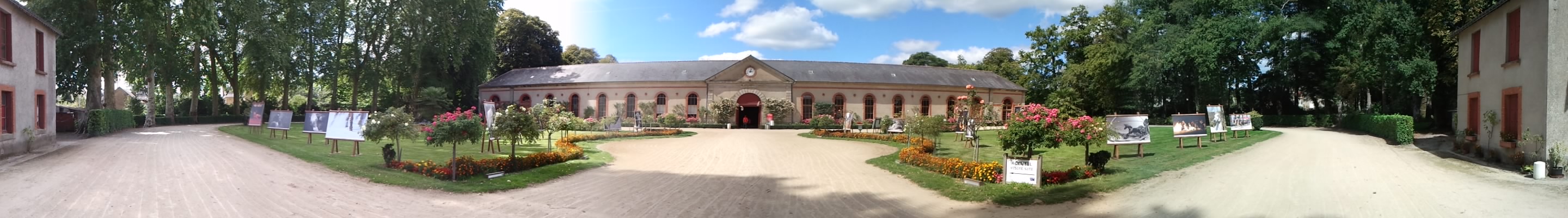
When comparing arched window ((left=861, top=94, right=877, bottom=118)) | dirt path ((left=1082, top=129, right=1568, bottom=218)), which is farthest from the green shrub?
arched window ((left=861, top=94, right=877, bottom=118))

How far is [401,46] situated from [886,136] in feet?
53.0

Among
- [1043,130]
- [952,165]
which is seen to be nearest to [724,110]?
[952,165]

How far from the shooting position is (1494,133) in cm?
1162

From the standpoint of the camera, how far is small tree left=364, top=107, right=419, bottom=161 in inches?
380

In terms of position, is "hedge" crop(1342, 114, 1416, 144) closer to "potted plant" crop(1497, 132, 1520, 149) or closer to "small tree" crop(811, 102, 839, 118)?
"potted plant" crop(1497, 132, 1520, 149)

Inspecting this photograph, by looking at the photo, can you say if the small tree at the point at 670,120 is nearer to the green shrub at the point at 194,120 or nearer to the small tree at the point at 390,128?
the green shrub at the point at 194,120

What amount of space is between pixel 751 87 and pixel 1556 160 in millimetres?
30341

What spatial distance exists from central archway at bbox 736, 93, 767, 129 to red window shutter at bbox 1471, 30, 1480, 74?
27999 millimetres

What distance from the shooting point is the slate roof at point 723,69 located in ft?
129

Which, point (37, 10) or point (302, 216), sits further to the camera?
point (37, 10)

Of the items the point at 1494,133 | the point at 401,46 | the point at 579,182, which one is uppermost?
the point at 401,46

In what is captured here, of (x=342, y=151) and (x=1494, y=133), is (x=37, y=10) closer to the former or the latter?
(x=342, y=151)

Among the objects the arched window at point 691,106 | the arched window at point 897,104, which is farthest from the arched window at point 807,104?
the arched window at point 691,106

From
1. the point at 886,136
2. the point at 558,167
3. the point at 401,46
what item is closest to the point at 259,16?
the point at 401,46
